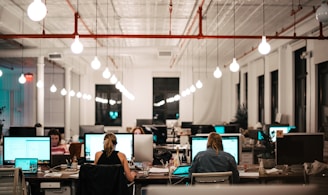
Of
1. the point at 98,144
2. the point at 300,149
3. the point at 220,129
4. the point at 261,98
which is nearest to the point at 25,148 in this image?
the point at 98,144

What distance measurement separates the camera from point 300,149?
5059 mm

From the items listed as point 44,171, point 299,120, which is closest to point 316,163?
point 44,171

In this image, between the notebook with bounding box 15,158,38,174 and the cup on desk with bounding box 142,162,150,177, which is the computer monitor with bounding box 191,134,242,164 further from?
the notebook with bounding box 15,158,38,174

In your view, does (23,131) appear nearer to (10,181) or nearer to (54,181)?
(54,181)

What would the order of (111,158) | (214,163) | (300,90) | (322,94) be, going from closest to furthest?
(214,163), (111,158), (322,94), (300,90)

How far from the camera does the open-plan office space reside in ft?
28.6

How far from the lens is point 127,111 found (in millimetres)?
20453

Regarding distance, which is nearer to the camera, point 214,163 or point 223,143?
point 214,163

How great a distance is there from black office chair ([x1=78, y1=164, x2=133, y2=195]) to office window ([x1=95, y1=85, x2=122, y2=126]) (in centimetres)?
1672

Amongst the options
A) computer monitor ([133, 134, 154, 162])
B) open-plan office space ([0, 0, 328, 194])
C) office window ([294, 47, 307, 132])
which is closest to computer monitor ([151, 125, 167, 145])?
open-plan office space ([0, 0, 328, 194])

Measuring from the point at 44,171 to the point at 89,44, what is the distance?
9.37 m

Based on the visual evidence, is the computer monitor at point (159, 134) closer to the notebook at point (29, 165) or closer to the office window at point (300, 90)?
the notebook at point (29, 165)

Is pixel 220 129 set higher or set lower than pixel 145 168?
higher

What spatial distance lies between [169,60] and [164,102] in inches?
106
